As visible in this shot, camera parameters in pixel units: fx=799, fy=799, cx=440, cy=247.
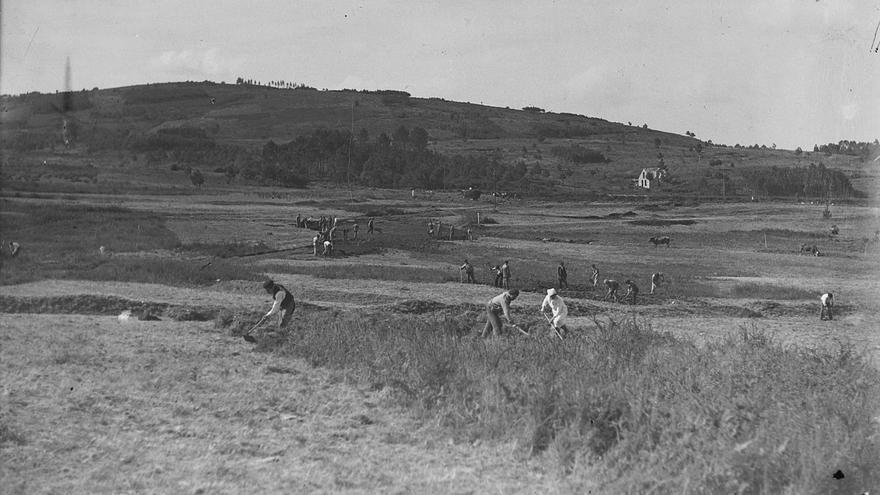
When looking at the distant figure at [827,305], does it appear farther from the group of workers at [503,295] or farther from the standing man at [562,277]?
the standing man at [562,277]

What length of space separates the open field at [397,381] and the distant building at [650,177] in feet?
89.1

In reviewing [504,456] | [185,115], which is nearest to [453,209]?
[185,115]

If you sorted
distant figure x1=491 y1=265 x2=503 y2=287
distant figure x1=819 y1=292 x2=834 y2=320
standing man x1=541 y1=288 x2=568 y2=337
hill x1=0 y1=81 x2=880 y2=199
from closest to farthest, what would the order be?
standing man x1=541 y1=288 x2=568 y2=337
distant figure x1=819 y1=292 x2=834 y2=320
distant figure x1=491 y1=265 x2=503 y2=287
hill x1=0 y1=81 x2=880 y2=199

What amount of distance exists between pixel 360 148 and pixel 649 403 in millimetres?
38167

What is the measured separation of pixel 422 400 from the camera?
984 centimetres

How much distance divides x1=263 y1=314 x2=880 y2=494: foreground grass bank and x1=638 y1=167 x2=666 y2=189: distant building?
1632 inches

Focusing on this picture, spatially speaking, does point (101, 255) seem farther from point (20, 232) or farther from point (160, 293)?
point (160, 293)

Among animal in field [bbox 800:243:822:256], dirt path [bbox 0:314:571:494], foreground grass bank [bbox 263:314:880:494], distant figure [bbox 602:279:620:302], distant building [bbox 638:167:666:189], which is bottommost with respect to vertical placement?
dirt path [bbox 0:314:571:494]

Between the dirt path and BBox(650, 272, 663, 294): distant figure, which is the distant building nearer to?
BBox(650, 272, 663, 294): distant figure

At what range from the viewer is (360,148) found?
45.0 meters

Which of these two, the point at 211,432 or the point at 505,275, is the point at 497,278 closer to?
the point at 505,275

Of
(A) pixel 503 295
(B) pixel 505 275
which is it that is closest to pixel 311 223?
(B) pixel 505 275

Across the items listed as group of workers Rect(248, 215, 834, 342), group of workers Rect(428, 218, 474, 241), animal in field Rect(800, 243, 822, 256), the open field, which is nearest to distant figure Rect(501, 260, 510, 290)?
group of workers Rect(248, 215, 834, 342)

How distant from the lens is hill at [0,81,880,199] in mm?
32375
